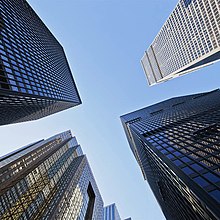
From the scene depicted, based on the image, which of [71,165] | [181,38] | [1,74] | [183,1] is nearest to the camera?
[1,74]

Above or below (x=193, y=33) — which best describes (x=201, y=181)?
below

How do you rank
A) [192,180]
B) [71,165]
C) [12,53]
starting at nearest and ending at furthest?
[192,180]
[12,53]
[71,165]

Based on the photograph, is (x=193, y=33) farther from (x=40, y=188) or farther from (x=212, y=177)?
(x=212, y=177)

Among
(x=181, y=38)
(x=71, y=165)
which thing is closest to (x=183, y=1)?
(x=181, y=38)

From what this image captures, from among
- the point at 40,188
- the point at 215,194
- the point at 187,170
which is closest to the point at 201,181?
the point at 215,194

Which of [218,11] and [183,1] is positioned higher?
[183,1]

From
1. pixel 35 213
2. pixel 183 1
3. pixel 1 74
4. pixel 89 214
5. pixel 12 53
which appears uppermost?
pixel 183 1

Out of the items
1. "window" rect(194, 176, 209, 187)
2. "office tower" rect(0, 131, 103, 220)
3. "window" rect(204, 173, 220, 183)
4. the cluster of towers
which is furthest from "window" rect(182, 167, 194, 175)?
"office tower" rect(0, 131, 103, 220)

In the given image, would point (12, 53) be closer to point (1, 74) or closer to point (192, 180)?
point (1, 74)

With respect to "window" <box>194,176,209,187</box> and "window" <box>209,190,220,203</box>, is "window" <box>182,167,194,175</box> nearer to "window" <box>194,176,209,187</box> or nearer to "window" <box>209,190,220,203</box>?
"window" <box>194,176,209,187</box>

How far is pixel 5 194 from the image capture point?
4794cm

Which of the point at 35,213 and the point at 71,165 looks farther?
the point at 71,165

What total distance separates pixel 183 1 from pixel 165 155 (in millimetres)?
115700

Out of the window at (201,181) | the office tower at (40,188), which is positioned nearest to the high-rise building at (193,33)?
the office tower at (40,188)
